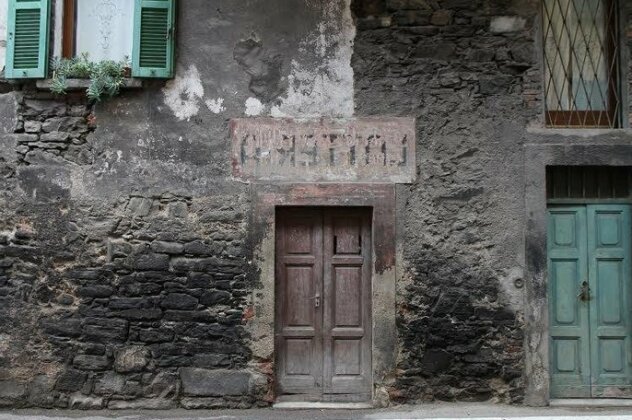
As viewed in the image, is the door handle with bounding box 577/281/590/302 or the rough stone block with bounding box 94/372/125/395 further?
the door handle with bounding box 577/281/590/302

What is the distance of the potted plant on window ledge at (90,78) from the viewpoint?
577 cm

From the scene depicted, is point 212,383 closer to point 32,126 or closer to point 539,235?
point 32,126

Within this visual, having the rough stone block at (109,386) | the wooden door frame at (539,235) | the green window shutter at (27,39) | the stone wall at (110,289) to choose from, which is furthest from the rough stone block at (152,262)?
the wooden door frame at (539,235)

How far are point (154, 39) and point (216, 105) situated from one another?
2.65 feet

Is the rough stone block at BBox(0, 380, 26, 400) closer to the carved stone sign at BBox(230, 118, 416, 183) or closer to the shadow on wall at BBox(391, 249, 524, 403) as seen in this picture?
the carved stone sign at BBox(230, 118, 416, 183)

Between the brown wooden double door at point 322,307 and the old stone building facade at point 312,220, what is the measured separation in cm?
2

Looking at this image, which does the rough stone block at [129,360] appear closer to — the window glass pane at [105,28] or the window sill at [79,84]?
the window sill at [79,84]

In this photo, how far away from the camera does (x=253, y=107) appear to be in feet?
19.4

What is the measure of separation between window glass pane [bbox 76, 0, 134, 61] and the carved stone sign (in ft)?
4.38

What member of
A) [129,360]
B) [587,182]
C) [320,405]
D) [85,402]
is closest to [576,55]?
[587,182]

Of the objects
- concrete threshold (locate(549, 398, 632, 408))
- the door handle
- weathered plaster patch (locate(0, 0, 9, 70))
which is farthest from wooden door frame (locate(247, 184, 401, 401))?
weathered plaster patch (locate(0, 0, 9, 70))

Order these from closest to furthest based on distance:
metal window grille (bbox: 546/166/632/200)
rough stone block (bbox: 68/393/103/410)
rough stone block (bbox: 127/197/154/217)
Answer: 1. rough stone block (bbox: 68/393/103/410)
2. rough stone block (bbox: 127/197/154/217)
3. metal window grille (bbox: 546/166/632/200)

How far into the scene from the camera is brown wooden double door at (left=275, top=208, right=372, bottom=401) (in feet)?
19.4

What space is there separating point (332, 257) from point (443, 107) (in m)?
1.70
